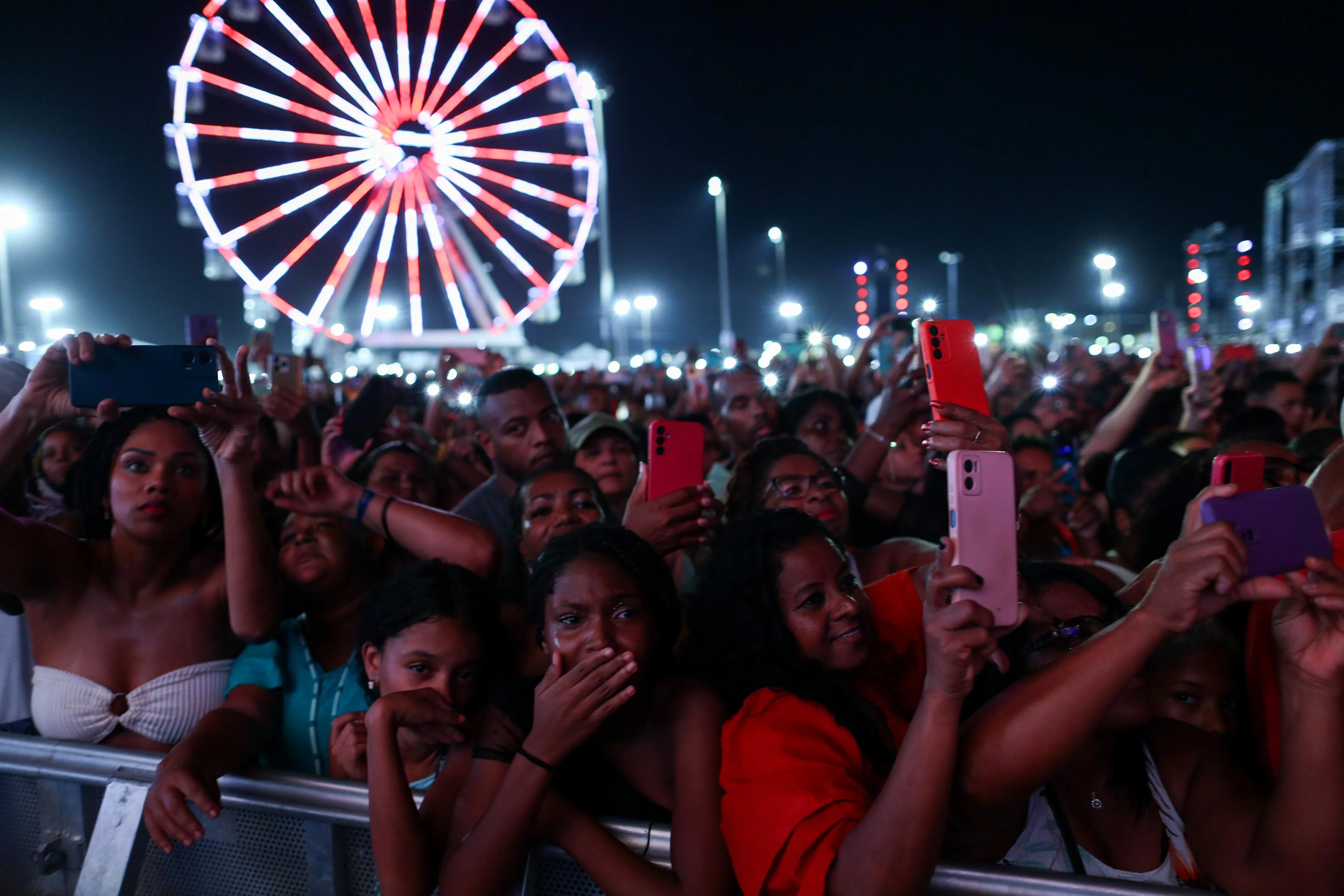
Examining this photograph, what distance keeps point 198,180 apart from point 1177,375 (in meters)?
12.1

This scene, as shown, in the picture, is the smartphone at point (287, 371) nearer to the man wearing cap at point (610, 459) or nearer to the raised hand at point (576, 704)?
the man wearing cap at point (610, 459)

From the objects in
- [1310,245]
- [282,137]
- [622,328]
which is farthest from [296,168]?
[622,328]

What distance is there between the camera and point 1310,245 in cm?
2780

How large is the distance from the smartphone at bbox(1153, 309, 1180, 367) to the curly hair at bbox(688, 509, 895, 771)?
377 cm

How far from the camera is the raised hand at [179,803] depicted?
200cm

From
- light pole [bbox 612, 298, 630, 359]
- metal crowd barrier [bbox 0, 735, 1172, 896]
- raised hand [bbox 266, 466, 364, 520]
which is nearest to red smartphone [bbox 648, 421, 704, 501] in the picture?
raised hand [bbox 266, 466, 364, 520]

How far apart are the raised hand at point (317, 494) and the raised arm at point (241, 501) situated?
5.8 inches

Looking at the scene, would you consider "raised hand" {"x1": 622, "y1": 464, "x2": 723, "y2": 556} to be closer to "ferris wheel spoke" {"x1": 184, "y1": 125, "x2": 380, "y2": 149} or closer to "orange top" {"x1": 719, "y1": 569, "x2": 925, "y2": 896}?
"orange top" {"x1": 719, "y1": 569, "x2": 925, "y2": 896}

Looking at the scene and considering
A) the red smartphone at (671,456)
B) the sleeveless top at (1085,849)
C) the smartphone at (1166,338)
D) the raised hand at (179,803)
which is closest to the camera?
the sleeveless top at (1085,849)

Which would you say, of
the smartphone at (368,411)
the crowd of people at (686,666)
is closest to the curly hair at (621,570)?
the crowd of people at (686,666)

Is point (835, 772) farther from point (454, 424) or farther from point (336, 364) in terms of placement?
point (336, 364)

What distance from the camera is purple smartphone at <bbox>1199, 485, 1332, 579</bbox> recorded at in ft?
4.52

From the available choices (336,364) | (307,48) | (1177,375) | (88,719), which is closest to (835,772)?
(88,719)

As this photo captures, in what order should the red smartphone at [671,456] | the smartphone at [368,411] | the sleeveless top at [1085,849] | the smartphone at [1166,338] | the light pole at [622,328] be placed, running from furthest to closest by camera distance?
the light pole at [622,328], the smartphone at [1166,338], the smartphone at [368,411], the red smartphone at [671,456], the sleeveless top at [1085,849]
